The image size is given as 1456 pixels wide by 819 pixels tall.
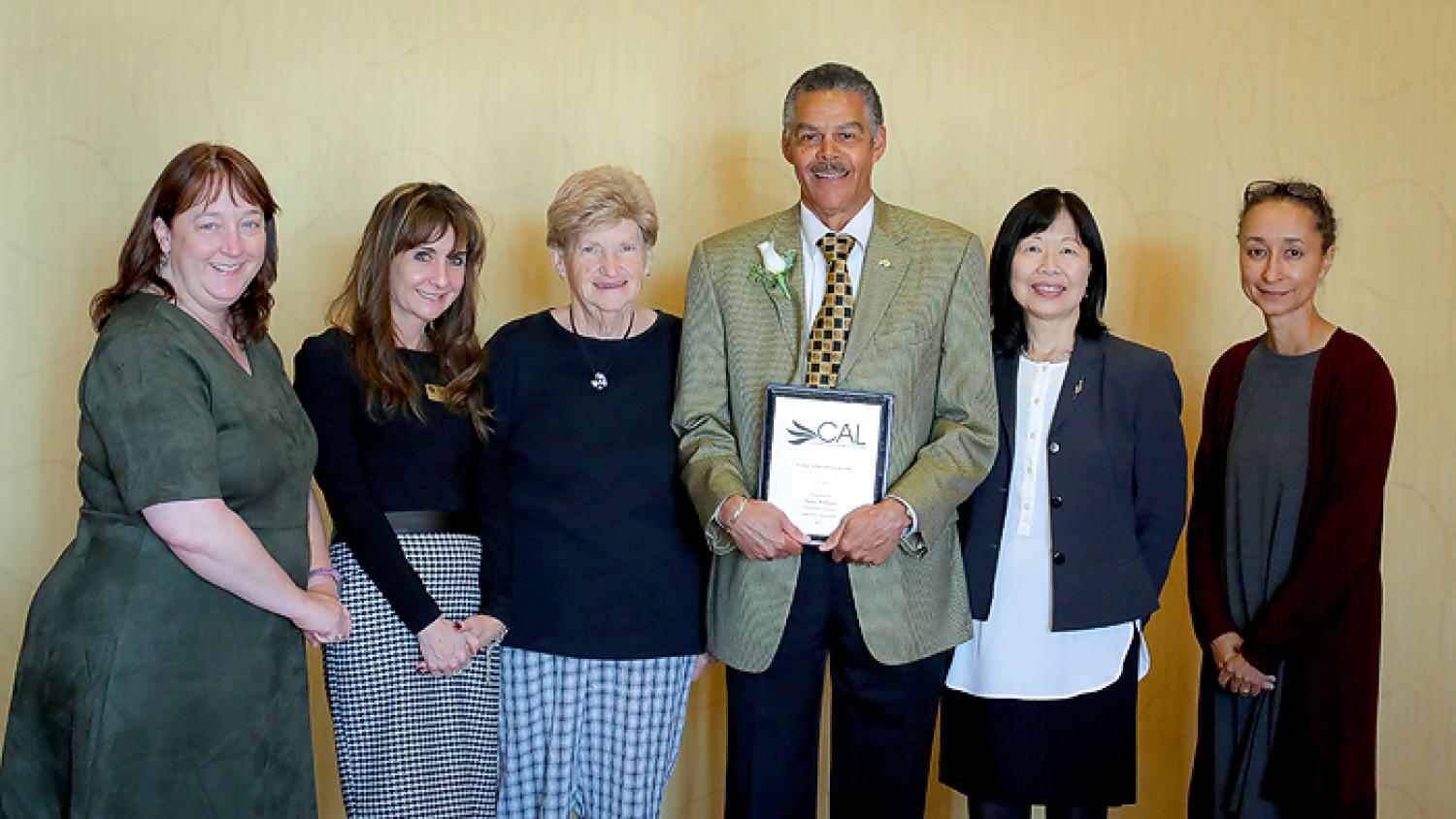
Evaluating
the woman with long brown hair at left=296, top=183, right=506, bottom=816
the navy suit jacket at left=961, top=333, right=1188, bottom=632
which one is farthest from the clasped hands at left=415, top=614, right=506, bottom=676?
the navy suit jacket at left=961, top=333, right=1188, bottom=632

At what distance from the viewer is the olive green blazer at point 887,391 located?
8.43 feet

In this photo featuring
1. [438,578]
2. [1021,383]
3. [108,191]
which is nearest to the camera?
[438,578]

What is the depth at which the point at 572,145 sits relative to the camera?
3.63 m

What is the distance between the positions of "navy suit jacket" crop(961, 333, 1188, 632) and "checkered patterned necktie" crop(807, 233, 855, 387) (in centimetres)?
39

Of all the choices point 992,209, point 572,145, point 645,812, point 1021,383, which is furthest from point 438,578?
point 992,209

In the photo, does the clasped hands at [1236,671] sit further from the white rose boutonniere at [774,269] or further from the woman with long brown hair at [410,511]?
the woman with long brown hair at [410,511]

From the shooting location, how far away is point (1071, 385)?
2.76 m

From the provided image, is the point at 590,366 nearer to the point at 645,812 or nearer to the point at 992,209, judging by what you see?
the point at 645,812

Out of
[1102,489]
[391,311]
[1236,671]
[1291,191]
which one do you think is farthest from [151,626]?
[1291,191]

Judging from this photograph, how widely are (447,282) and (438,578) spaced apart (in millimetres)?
564

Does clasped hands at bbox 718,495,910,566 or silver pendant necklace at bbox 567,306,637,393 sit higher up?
silver pendant necklace at bbox 567,306,637,393

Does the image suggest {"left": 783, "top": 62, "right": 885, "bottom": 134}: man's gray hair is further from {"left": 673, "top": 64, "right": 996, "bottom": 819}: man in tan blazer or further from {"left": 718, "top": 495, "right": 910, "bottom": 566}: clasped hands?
{"left": 718, "top": 495, "right": 910, "bottom": 566}: clasped hands

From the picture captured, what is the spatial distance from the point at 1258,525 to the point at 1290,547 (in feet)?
0.25

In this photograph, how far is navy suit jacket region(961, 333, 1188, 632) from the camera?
2.70 metres
